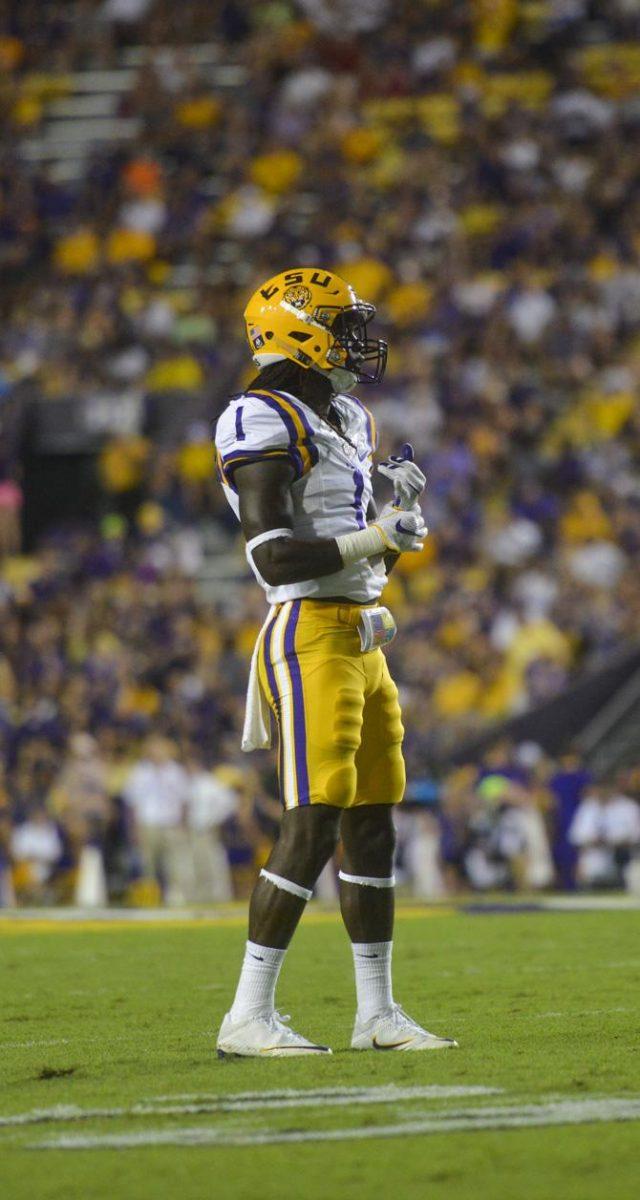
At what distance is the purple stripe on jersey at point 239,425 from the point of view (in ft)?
16.2

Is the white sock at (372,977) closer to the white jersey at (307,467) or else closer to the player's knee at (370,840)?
the player's knee at (370,840)

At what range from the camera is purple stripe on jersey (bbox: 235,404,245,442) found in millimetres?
4945

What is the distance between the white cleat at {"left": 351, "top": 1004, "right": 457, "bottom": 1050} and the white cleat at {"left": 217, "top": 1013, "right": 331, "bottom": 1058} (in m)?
0.16

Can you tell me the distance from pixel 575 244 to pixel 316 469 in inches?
566

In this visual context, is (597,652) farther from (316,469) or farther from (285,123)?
(316,469)

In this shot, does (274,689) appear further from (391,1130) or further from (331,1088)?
(391,1130)

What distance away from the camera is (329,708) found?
488 centimetres

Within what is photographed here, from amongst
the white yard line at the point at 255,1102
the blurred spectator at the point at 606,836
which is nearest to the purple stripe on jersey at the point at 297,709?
the white yard line at the point at 255,1102

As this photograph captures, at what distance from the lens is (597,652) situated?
1539 cm

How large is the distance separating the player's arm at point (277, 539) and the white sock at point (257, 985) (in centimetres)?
89

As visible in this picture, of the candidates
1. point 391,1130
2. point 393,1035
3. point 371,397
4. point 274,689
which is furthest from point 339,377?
point 371,397

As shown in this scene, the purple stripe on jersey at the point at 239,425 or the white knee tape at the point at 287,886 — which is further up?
the purple stripe on jersey at the point at 239,425

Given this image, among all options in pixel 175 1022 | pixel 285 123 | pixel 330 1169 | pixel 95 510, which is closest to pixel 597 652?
pixel 95 510

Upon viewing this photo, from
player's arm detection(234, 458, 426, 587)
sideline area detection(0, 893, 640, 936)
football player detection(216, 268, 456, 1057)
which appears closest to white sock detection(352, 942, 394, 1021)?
football player detection(216, 268, 456, 1057)
